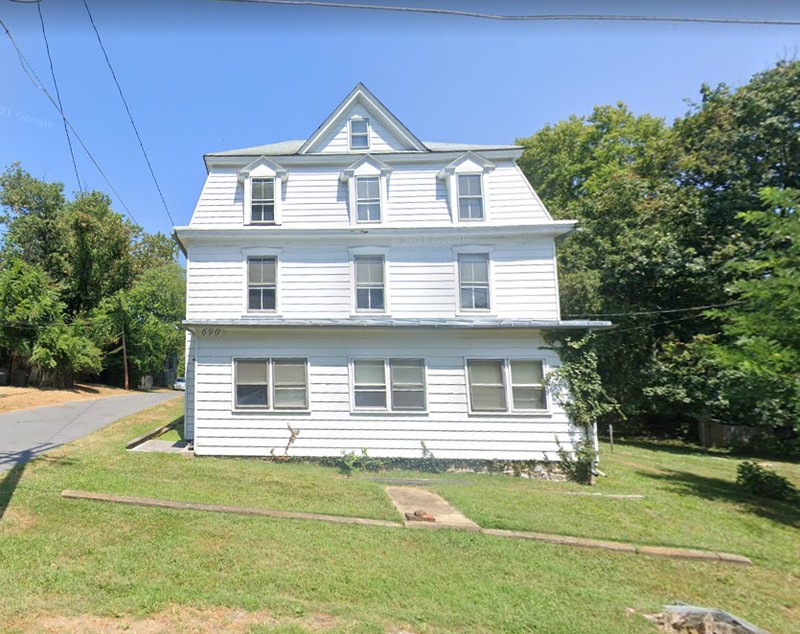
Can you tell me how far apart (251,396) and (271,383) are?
62 cm

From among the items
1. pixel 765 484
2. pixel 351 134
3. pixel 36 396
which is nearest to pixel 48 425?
pixel 36 396

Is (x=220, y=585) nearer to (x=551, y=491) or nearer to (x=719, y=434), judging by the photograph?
(x=551, y=491)

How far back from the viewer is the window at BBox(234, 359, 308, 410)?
10148 mm

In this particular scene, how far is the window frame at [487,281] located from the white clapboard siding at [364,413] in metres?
0.94

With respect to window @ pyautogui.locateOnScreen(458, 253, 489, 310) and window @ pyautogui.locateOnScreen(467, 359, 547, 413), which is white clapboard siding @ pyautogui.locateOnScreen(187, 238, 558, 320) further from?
window @ pyautogui.locateOnScreen(467, 359, 547, 413)

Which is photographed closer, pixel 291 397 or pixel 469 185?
pixel 291 397

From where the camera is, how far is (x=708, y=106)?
18.6 metres

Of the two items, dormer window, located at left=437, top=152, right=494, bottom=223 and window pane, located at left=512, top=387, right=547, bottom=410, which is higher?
dormer window, located at left=437, top=152, right=494, bottom=223

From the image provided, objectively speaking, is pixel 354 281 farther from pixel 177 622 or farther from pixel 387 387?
pixel 177 622

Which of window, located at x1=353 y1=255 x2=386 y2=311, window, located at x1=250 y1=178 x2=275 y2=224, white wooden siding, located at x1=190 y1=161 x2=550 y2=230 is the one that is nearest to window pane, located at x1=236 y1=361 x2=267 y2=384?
window, located at x1=353 y1=255 x2=386 y2=311

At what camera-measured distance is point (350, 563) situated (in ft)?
14.6

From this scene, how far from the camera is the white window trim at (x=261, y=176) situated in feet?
37.6

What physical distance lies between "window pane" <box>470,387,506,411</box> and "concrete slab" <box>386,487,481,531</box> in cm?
286

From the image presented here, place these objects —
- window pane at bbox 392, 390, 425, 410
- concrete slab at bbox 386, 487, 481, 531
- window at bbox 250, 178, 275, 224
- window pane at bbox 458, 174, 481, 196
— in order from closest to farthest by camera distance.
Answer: concrete slab at bbox 386, 487, 481, 531 < window pane at bbox 392, 390, 425, 410 < window at bbox 250, 178, 275, 224 < window pane at bbox 458, 174, 481, 196
